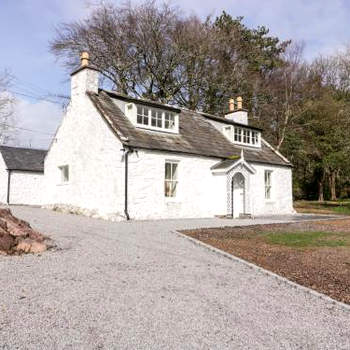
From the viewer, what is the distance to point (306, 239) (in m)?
11.2

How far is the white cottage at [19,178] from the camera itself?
28.3 m

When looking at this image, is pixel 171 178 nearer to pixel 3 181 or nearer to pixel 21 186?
pixel 21 186

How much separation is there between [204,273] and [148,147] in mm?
9993

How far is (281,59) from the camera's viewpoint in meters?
36.6

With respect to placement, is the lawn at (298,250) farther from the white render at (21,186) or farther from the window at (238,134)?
the white render at (21,186)

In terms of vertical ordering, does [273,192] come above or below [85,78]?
below

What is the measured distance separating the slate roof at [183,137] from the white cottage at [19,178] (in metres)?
13.3

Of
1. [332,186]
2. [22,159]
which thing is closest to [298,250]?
[22,159]

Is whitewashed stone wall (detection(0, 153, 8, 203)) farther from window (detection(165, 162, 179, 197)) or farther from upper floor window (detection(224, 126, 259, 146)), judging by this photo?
upper floor window (detection(224, 126, 259, 146))

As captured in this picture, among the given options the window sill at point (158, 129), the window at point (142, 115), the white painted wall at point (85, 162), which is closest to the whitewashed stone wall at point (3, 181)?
the white painted wall at point (85, 162)

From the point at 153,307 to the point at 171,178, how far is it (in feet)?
42.0

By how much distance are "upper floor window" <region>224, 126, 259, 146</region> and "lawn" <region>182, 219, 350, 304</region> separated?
910 cm

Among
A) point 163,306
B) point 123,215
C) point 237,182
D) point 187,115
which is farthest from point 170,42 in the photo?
point 163,306

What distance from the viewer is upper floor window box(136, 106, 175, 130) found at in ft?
58.5
